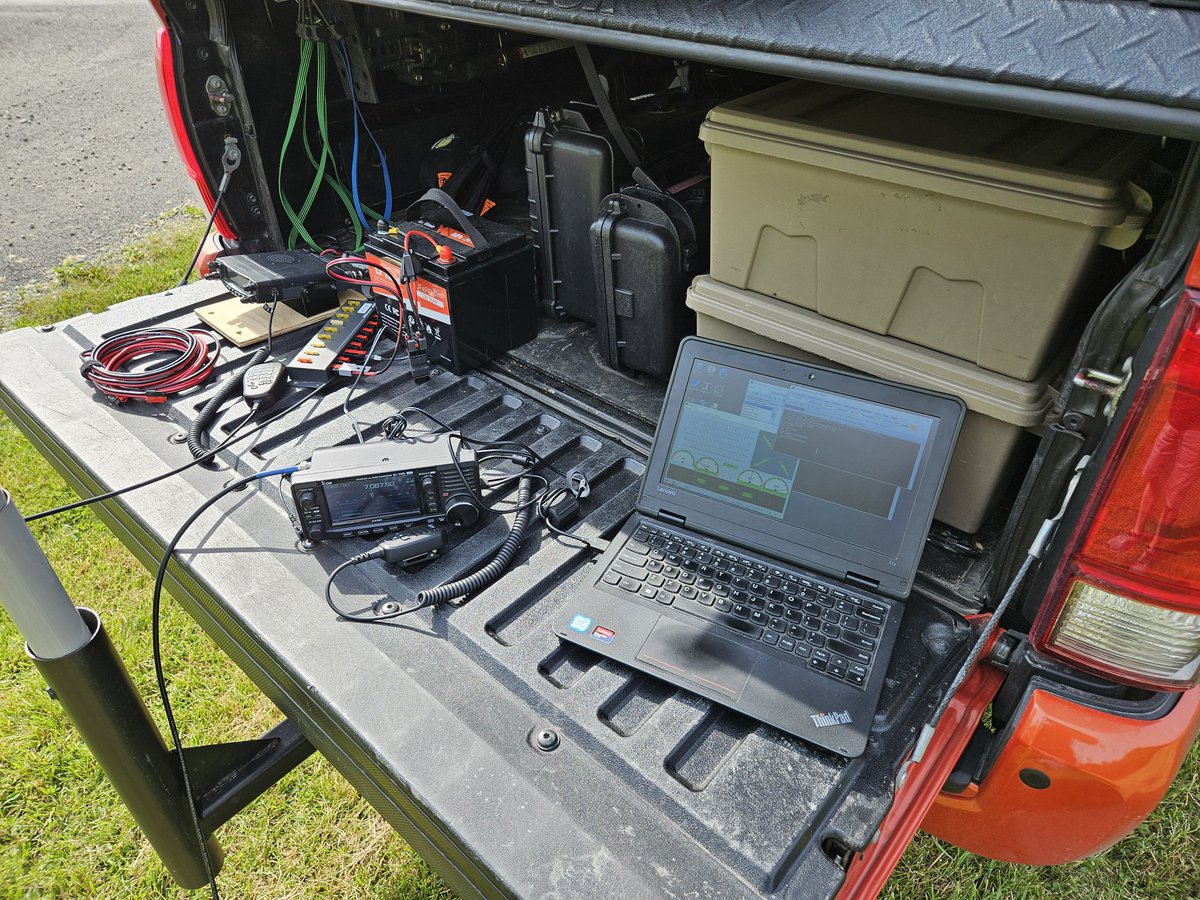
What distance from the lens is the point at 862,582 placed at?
1338 mm

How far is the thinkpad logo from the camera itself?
1.15 metres

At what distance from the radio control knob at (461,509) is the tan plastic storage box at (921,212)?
0.66 m

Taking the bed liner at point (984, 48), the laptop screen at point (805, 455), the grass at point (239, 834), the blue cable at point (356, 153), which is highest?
the bed liner at point (984, 48)

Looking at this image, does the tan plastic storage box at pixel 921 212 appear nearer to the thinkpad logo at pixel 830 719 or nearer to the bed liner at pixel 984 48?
the bed liner at pixel 984 48

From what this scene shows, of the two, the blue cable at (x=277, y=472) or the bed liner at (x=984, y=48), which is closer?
the bed liner at (x=984, y=48)

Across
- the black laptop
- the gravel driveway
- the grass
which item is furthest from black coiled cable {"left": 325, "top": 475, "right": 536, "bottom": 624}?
the gravel driveway

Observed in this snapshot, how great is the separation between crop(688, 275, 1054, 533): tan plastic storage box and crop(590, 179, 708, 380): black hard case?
19 centimetres

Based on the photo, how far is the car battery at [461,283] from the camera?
1.87 meters

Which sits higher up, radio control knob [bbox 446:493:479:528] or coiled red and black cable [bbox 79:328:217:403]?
coiled red and black cable [bbox 79:328:217:403]

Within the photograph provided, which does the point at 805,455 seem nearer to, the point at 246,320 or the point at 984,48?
the point at 984,48

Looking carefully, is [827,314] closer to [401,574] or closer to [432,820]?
[401,574]

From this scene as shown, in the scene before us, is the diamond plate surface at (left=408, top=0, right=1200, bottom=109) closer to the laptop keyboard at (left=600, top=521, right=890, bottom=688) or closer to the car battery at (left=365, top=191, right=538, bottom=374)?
the laptop keyboard at (left=600, top=521, right=890, bottom=688)

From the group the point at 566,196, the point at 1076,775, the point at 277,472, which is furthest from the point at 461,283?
the point at 1076,775

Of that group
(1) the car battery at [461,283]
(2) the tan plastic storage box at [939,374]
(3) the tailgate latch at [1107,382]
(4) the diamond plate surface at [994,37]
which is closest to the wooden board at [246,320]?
(1) the car battery at [461,283]
